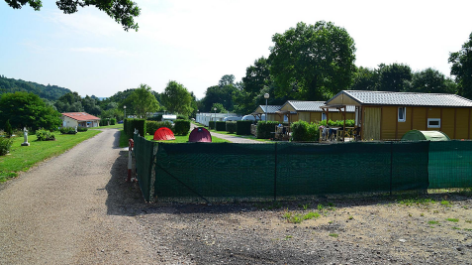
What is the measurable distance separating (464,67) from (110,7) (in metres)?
47.7

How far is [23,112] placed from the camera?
38.0 metres

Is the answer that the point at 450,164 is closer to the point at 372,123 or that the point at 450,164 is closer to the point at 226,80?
the point at 372,123

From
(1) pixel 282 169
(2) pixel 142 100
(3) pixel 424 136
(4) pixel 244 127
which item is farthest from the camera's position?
(2) pixel 142 100

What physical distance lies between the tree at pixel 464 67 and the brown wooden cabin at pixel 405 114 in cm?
2346

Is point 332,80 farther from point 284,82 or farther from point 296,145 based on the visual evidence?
point 296,145

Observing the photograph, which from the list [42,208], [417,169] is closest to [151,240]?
[42,208]

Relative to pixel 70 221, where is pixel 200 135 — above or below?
above

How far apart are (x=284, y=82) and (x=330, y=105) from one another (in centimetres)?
2675

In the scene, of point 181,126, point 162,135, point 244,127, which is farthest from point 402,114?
point 181,126

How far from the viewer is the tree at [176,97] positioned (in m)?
82.8

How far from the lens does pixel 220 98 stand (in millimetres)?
131250

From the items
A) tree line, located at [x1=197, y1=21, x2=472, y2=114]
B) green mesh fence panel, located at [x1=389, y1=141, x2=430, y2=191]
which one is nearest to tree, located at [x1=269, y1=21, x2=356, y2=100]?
tree line, located at [x1=197, y1=21, x2=472, y2=114]

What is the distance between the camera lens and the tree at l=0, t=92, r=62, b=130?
3775 centimetres

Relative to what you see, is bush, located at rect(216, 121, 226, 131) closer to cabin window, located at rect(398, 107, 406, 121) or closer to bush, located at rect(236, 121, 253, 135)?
bush, located at rect(236, 121, 253, 135)
